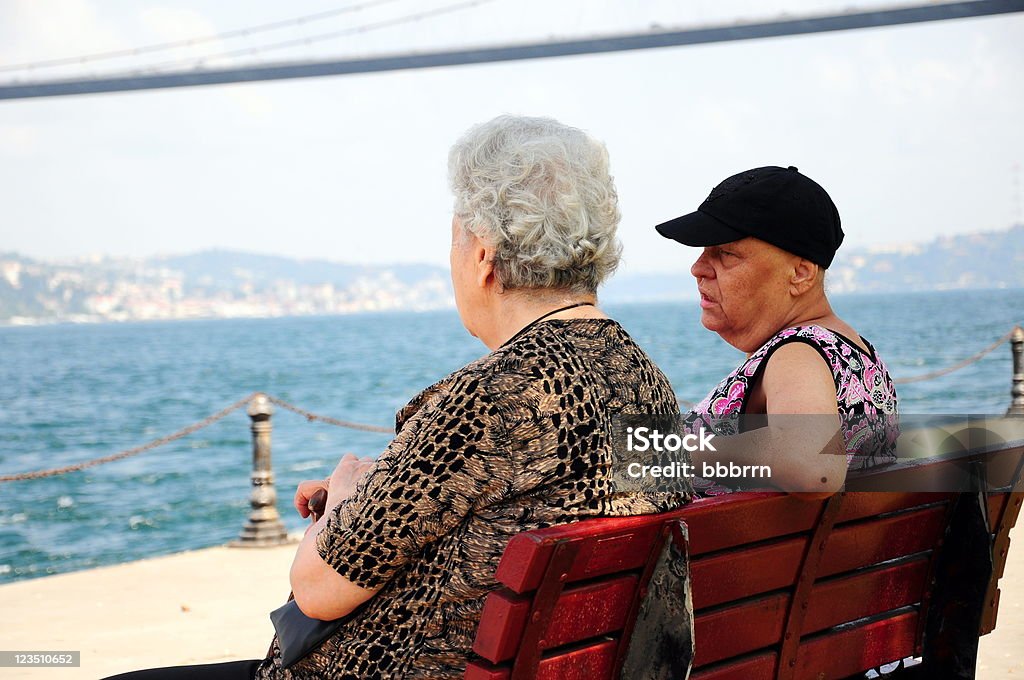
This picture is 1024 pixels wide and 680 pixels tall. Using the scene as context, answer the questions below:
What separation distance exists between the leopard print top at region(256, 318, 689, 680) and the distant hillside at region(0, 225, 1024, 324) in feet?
296

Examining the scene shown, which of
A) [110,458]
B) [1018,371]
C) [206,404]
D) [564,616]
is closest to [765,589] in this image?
[564,616]

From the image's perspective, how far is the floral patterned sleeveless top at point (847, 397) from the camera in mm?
1789

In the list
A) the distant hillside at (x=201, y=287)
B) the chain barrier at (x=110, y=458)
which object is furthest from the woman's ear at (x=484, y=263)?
the distant hillside at (x=201, y=287)

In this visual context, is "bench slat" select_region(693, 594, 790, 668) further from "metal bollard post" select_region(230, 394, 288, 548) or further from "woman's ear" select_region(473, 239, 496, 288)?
"metal bollard post" select_region(230, 394, 288, 548)

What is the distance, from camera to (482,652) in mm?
1277

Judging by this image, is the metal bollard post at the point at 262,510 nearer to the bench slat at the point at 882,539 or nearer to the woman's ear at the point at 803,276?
the woman's ear at the point at 803,276

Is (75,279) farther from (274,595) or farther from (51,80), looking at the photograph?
(274,595)

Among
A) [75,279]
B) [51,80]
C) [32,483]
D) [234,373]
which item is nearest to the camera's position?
[32,483]

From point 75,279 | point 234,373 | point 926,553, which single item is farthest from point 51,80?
point 75,279

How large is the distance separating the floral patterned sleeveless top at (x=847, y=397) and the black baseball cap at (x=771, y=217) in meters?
0.15

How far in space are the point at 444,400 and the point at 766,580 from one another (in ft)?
1.73

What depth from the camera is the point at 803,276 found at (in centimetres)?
198

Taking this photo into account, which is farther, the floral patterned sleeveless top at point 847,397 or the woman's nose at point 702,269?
the woman's nose at point 702,269

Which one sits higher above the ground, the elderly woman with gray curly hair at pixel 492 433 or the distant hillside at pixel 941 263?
the elderly woman with gray curly hair at pixel 492 433
